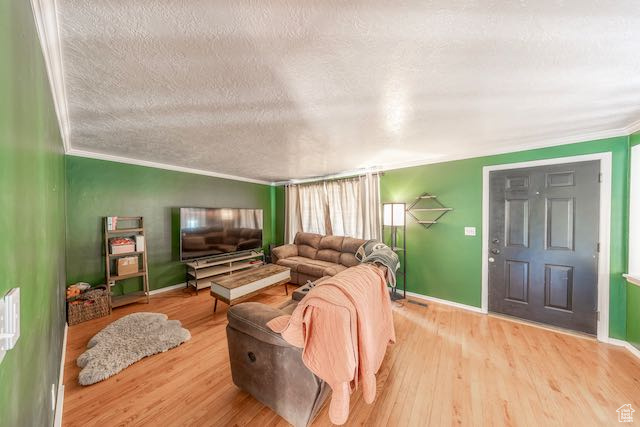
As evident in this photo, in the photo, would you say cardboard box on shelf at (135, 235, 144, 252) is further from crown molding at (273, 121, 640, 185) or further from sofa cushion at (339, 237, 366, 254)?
crown molding at (273, 121, 640, 185)

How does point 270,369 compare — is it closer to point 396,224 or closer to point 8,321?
point 8,321

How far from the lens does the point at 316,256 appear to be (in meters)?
4.52

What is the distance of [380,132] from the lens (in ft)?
8.02

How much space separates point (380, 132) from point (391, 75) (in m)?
1.03

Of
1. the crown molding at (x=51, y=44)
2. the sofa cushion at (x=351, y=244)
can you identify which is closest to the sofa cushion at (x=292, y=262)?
the sofa cushion at (x=351, y=244)

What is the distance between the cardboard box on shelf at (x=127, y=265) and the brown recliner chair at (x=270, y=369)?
2.69 metres

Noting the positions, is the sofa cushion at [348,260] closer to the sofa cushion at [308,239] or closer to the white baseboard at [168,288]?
the sofa cushion at [308,239]

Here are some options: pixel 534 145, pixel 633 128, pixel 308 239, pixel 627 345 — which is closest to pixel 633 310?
pixel 627 345

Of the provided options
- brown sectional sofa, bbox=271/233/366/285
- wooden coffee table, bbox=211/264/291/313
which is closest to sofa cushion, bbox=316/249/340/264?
brown sectional sofa, bbox=271/233/366/285

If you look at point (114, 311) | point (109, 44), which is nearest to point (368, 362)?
point (109, 44)

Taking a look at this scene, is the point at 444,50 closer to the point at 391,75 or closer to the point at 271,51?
the point at 391,75

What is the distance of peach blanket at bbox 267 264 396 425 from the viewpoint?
1204 mm

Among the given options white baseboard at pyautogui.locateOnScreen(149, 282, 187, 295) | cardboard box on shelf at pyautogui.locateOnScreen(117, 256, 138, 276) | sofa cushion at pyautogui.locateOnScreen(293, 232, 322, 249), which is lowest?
white baseboard at pyautogui.locateOnScreen(149, 282, 187, 295)

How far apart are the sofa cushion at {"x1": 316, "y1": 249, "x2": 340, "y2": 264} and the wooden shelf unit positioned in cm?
289
